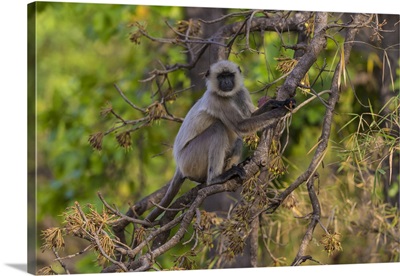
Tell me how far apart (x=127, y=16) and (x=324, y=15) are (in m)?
3.21

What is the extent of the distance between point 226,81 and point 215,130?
317 millimetres

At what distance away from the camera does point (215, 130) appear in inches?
230

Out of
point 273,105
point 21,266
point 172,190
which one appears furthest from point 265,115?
point 21,266

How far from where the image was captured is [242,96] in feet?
19.6

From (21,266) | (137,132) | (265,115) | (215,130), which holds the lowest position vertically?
(21,266)

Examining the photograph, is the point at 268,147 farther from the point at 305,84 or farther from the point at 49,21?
the point at 49,21

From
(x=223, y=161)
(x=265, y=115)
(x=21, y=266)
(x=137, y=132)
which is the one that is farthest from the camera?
(x=137, y=132)

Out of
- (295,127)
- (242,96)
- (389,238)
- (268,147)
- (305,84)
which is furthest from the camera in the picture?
(295,127)

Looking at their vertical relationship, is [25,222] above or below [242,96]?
below

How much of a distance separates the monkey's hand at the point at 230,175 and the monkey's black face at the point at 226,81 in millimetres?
537

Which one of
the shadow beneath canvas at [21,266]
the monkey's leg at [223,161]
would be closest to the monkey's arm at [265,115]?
the monkey's leg at [223,161]

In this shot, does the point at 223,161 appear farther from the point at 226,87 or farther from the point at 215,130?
the point at 226,87

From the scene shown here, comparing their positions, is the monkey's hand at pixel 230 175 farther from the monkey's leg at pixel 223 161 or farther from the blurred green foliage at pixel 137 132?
the blurred green foliage at pixel 137 132

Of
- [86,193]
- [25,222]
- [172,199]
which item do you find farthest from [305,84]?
[86,193]
